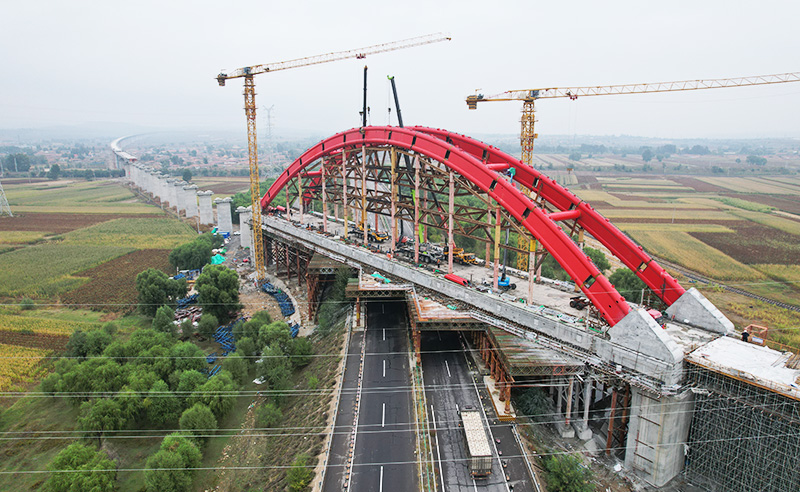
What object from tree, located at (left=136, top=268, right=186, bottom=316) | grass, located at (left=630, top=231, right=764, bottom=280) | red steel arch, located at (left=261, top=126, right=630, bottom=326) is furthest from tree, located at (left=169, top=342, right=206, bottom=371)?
grass, located at (left=630, top=231, right=764, bottom=280)

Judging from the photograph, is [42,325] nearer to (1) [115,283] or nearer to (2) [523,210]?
(1) [115,283]

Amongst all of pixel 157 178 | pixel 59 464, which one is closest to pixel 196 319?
pixel 59 464

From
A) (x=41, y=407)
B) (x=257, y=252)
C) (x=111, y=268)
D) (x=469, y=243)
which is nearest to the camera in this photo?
(x=41, y=407)

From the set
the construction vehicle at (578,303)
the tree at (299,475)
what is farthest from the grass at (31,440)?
the construction vehicle at (578,303)

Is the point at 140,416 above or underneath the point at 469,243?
underneath

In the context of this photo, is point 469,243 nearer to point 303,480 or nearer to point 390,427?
point 390,427

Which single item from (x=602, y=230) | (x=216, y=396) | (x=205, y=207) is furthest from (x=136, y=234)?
(x=602, y=230)
